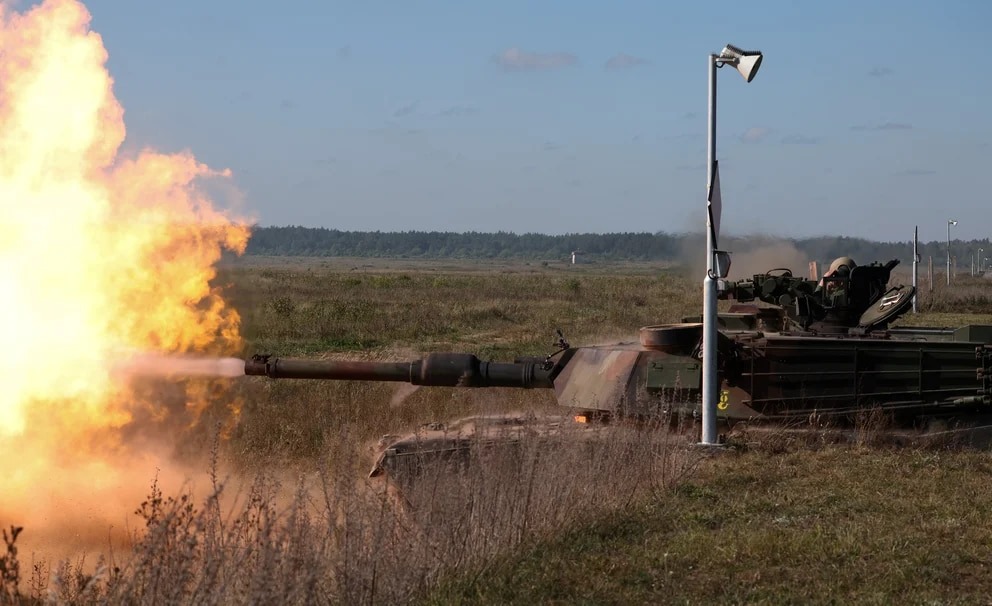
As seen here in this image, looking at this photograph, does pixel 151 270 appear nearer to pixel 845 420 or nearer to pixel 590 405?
pixel 590 405

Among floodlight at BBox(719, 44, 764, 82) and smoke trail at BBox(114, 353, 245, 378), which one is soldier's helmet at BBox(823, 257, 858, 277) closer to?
floodlight at BBox(719, 44, 764, 82)

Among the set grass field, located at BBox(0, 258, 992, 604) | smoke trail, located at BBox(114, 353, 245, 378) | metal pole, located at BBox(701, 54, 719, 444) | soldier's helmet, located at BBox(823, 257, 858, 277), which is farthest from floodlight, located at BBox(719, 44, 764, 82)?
smoke trail, located at BBox(114, 353, 245, 378)

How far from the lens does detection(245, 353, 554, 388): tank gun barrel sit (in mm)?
13414

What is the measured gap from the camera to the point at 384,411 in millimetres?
17703

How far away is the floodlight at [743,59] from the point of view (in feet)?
40.8

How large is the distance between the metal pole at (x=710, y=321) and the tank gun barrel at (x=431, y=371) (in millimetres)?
1978

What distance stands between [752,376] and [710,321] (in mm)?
845

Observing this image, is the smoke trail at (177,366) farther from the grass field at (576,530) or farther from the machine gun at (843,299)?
the machine gun at (843,299)

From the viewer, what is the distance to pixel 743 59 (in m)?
12.5

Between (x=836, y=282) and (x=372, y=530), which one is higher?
(x=836, y=282)

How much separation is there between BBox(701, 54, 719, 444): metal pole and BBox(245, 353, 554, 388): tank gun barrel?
6.49 ft

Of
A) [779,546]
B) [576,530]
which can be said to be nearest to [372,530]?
[576,530]

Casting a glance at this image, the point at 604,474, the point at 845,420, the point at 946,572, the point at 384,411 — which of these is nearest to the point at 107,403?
the point at 384,411

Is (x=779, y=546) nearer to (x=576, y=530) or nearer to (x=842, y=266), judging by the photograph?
(x=576, y=530)
